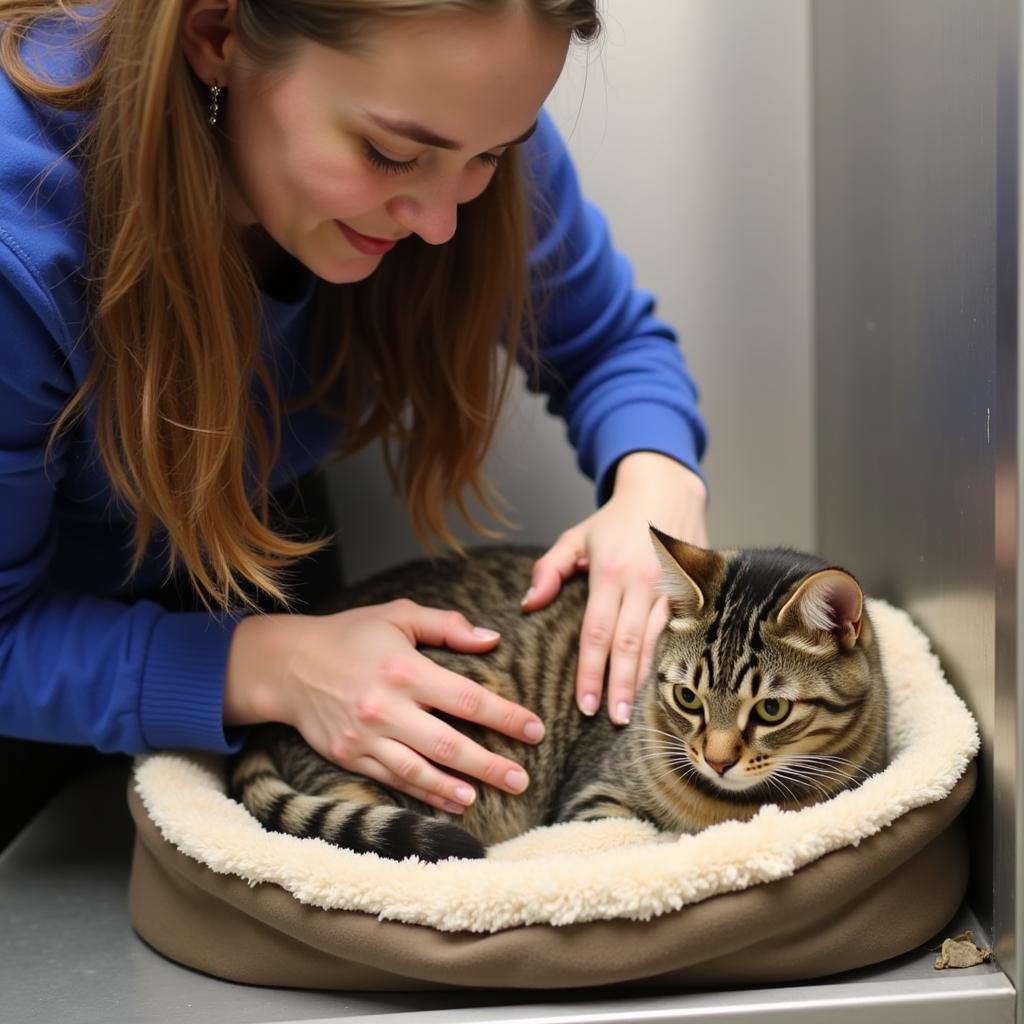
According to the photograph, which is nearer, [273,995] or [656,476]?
[273,995]

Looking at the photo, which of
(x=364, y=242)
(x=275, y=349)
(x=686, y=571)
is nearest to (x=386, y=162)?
(x=364, y=242)

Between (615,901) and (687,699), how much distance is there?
329 mm

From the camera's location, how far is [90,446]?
1378mm

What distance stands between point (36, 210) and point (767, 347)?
1.26 metres

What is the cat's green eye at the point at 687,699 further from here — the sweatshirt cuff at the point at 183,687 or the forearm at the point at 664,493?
the sweatshirt cuff at the point at 183,687

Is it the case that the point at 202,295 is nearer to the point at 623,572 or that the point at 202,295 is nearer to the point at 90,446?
the point at 90,446

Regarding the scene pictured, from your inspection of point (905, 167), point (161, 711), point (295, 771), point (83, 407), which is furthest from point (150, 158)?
point (905, 167)

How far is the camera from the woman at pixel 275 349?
115cm

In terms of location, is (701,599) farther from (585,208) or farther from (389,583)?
(585,208)

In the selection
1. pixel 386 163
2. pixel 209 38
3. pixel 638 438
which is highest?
pixel 209 38

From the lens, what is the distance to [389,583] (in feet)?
5.48

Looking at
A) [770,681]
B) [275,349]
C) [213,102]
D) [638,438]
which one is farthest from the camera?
[638,438]

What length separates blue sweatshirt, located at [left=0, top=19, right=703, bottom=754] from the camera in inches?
48.7

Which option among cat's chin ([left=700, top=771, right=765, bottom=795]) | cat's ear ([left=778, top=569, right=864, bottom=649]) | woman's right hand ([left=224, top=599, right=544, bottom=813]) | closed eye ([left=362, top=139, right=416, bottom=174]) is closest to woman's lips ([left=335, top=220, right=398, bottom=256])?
closed eye ([left=362, top=139, right=416, bottom=174])
